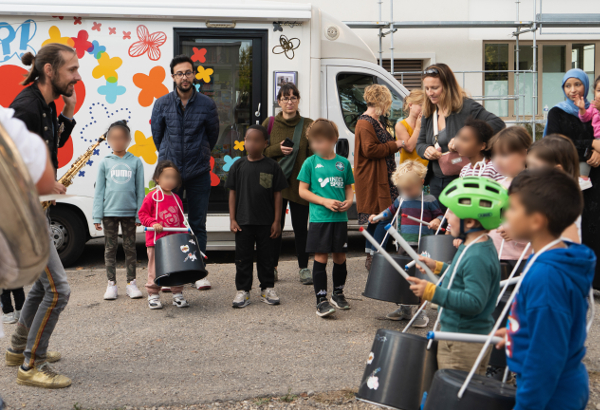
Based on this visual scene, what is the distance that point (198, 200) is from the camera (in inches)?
239

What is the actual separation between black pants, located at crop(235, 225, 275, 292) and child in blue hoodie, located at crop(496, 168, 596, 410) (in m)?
3.32

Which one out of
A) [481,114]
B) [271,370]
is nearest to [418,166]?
[481,114]

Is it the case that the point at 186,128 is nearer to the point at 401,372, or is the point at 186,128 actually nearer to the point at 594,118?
the point at 594,118

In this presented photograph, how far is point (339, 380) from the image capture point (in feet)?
11.9

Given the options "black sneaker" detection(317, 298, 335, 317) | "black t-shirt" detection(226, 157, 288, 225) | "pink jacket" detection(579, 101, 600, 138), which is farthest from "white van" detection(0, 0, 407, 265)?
"pink jacket" detection(579, 101, 600, 138)

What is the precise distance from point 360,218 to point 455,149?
1.86 metres

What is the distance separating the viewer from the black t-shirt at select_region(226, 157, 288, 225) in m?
5.23

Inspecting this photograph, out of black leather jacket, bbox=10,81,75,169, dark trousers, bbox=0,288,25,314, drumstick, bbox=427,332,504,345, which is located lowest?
dark trousers, bbox=0,288,25,314

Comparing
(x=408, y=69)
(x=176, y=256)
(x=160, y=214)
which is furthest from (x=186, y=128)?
(x=408, y=69)

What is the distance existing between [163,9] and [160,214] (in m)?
2.98

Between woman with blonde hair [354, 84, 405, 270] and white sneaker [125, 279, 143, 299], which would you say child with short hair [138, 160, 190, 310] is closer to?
white sneaker [125, 279, 143, 299]

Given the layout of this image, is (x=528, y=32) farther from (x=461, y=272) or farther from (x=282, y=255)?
(x=461, y=272)

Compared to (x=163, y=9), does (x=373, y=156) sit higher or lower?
lower

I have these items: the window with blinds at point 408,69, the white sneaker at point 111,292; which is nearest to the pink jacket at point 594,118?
the white sneaker at point 111,292
